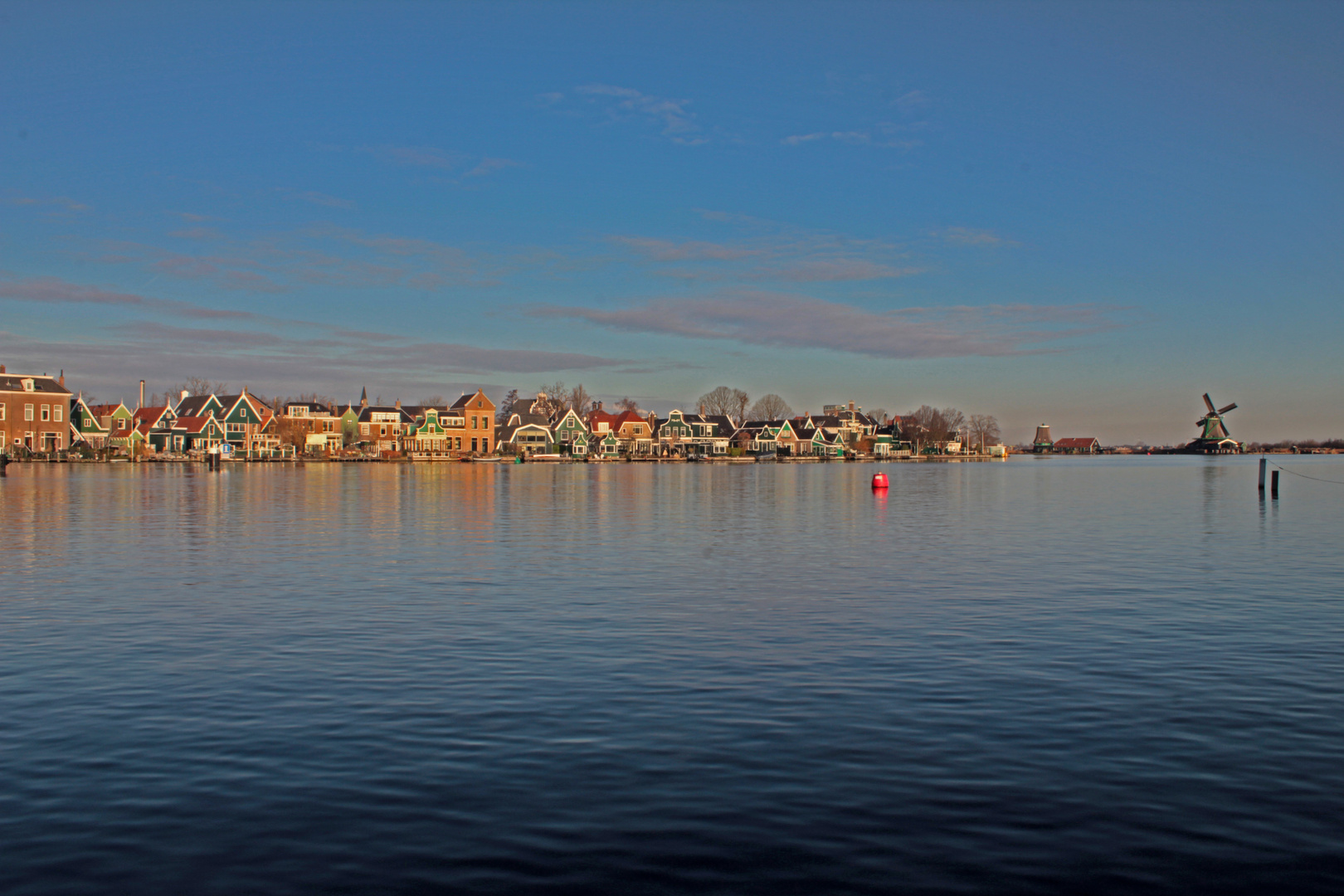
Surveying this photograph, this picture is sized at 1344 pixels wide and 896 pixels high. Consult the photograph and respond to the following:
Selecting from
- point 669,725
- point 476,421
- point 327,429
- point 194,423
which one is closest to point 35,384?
point 194,423

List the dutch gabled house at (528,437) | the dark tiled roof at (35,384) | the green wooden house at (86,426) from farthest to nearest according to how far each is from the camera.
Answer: the dutch gabled house at (528,437) → the green wooden house at (86,426) → the dark tiled roof at (35,384)

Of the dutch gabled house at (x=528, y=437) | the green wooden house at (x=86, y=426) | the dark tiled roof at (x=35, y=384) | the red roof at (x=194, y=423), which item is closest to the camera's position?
the dark tiled roof at (x=35, y=384)

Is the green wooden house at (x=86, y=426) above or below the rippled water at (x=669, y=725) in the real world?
above

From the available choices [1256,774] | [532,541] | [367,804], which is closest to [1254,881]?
[1256,774]

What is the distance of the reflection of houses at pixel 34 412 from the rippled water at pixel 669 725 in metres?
125

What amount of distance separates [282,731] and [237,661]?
485cm

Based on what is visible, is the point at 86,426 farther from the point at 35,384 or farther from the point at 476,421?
the point at 476,421

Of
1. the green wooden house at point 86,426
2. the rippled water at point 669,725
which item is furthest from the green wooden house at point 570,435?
the rippled water at point 669,725

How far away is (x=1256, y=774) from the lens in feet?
35.5

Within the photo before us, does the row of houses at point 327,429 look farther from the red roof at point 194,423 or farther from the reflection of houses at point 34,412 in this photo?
the reflection of houses at point 34,412

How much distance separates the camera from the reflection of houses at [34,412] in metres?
136

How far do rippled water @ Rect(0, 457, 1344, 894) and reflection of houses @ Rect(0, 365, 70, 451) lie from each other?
125206 mm

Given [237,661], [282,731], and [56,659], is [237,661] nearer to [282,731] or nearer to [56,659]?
[56,659]

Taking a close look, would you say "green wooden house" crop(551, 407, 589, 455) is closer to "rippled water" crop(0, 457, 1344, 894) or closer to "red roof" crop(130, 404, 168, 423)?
"red roof" crop(130, 404, 168, 423)
